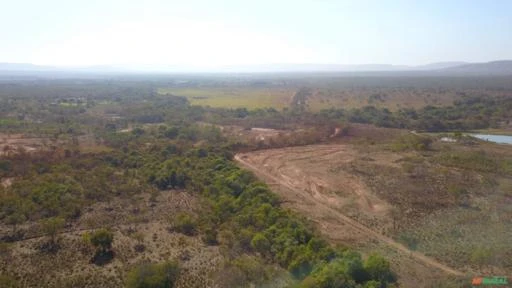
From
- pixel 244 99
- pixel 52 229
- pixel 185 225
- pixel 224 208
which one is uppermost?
pixel 52 229

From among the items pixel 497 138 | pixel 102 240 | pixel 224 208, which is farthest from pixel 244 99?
pixel 102 240

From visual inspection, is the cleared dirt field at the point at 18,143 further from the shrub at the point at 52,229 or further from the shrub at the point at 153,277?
the shrub at the point at 153,277

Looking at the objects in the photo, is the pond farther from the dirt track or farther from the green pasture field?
the green pasture field

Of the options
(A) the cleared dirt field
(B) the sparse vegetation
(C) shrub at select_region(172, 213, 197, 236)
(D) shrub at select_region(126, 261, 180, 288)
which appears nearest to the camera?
(D) shrub at select_region(126, 261, 180, 288)

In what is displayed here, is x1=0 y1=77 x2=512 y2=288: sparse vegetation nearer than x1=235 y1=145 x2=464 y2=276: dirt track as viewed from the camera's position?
Yes

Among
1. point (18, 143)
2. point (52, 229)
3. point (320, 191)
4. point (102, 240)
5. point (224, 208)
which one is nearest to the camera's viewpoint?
point (102, 240)

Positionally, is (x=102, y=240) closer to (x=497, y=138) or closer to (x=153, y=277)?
(x=153, y=277)

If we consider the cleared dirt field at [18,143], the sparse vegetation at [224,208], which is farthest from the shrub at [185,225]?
the cleared dirt field at [18,143]

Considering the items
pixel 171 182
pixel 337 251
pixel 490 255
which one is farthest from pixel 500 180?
pixel 171 182

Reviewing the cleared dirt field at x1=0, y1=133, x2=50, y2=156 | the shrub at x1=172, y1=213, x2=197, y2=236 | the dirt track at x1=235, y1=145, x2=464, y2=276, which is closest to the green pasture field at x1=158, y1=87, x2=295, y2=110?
the dirt track at x1=235, y1=145, x2=464, y2=276
